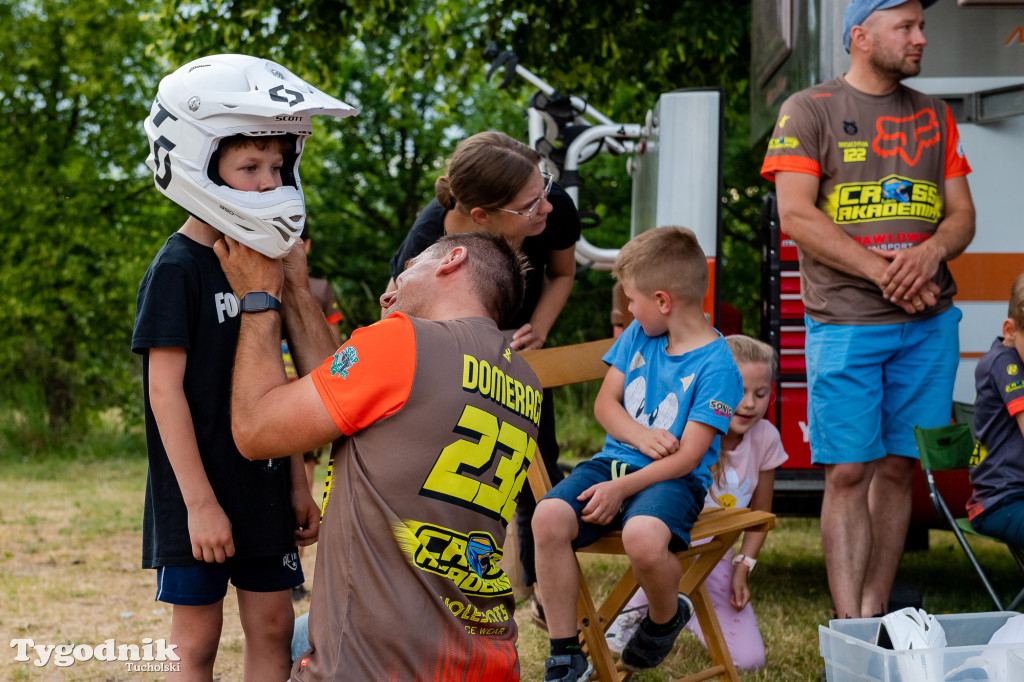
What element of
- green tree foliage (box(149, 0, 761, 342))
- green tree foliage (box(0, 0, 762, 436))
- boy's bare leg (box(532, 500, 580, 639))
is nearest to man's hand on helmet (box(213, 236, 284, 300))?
Result: boy's bare leg (box(532, 500, 580, 639))

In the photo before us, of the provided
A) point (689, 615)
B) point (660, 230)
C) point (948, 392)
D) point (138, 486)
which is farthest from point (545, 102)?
point (138, 486)

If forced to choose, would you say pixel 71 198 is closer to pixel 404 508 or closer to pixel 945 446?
pixel 945 446

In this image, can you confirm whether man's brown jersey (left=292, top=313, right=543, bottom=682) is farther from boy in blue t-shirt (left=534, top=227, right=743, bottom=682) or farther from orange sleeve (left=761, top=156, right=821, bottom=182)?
orange sleeve (left=761, top=156, right=821, bottom=182)

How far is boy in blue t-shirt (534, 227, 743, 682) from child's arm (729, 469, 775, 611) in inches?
23.0

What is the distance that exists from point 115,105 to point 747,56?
800cm

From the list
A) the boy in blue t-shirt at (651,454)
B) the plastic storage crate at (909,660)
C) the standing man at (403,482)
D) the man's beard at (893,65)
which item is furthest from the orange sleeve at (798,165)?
the standing man at (403,482)

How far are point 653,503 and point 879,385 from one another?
109 cm

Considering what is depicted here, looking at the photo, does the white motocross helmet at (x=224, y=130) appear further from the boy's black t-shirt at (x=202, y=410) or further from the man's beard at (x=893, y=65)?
the man's beard at (x=893, y=65)

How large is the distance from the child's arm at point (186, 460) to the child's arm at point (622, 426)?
1.43 meters

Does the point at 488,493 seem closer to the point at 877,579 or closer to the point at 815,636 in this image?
the point at 877,579

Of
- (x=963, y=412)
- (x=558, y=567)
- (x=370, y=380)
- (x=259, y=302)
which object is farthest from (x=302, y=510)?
(x=963, y=412)

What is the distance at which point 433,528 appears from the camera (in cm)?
204

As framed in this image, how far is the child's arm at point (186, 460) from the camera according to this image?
236cm
